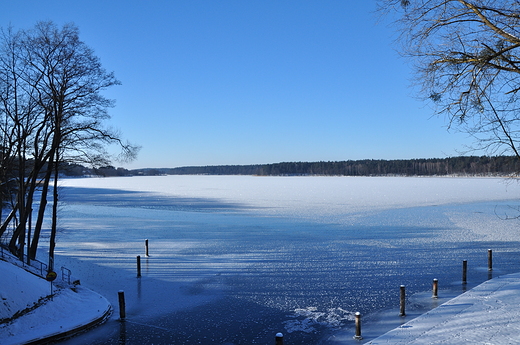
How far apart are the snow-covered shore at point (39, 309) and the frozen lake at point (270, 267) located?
555 mm

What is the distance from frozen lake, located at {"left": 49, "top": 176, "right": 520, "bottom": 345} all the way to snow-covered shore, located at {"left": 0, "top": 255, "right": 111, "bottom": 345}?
1.82ft

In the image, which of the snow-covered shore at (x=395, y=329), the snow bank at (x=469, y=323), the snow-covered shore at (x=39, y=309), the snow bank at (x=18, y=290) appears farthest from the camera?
the snow bank at (x=18, y=290)

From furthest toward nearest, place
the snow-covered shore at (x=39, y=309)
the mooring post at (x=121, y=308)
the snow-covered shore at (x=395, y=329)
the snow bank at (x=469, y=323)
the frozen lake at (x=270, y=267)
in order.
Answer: the mooring post at (x=121, y=308) → the frozen lake at (x=270, y=267) → the snow-covered shore at (x=39, y=309) → the snow-covered shore at (x=395, y=329) → the snow bank at (x=469, y=323)

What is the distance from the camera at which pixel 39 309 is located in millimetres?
10195

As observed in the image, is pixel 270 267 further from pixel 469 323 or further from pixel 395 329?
pixel 469 323

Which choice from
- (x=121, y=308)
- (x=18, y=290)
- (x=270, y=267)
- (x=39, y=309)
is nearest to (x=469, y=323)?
(x=121, y=308)

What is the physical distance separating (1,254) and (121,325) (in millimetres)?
6317

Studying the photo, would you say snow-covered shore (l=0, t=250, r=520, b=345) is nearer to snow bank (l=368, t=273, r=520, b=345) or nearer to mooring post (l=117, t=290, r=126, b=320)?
snow bank (l=368, t=273, r=520, b=345)

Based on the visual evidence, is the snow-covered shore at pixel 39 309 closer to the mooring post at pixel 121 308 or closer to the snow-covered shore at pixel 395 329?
the snow-covered shore at pixel 395 329

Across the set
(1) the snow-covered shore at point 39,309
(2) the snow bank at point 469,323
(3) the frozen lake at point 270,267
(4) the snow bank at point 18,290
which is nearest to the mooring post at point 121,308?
(3) the frozen lake at point 270,267

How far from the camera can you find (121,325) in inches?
403

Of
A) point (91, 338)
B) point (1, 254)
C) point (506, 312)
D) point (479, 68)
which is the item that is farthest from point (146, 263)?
point (479, 68)

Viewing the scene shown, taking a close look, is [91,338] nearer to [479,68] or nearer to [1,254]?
[1,254]

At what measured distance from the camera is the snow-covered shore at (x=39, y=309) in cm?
905
